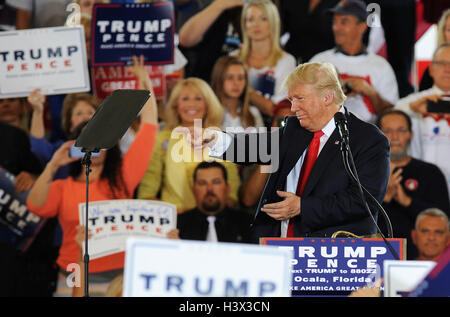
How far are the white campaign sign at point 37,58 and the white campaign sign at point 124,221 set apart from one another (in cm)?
106

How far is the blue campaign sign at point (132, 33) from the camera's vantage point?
20.9 ft

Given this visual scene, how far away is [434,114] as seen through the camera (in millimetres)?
6277

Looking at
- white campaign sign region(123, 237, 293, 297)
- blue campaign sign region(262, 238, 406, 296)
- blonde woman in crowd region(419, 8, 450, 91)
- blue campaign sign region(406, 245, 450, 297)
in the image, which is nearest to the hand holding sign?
blonde woman in crowd region(419, 8, 450, 91)

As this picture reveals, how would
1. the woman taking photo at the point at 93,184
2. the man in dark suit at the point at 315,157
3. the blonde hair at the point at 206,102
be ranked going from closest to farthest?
the man in dark suit at the point at 315,157
the woman taking photo at the point at 93,184
the blonde hair at the point at 206,102

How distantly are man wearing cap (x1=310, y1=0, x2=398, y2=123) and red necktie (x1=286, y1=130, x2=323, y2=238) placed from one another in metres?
2.78

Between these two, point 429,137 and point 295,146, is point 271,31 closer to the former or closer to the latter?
point 429,137

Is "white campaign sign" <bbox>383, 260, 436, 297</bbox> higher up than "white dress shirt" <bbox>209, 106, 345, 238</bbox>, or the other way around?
"white dress shirt" <bbox>209, 106, 345, 238</bbox>

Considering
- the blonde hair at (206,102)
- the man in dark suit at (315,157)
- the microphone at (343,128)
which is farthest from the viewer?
the blonde hair at (206,102)

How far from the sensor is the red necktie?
140 inches

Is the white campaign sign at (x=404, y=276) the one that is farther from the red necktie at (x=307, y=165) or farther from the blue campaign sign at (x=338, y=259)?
the red necktie at (x=307, y=165)

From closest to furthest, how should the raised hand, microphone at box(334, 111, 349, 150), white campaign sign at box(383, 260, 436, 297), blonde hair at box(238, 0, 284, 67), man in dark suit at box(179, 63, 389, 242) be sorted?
white campaign sign at box(383, 260, 436, 297)
microphone at box(334, 111, 349, 150)
the raised hand
man in dark suit at box(179, 63, 389, 242)
blonde hair at box(238, 0, 284, 67)

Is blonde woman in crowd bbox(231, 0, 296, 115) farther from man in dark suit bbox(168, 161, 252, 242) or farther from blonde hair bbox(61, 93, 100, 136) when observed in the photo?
blonde hair bbox(61, 93, 100, 136)

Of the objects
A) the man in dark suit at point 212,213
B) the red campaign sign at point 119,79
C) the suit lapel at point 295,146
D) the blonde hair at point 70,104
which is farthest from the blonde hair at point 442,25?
the suit lapel at point 295,146
